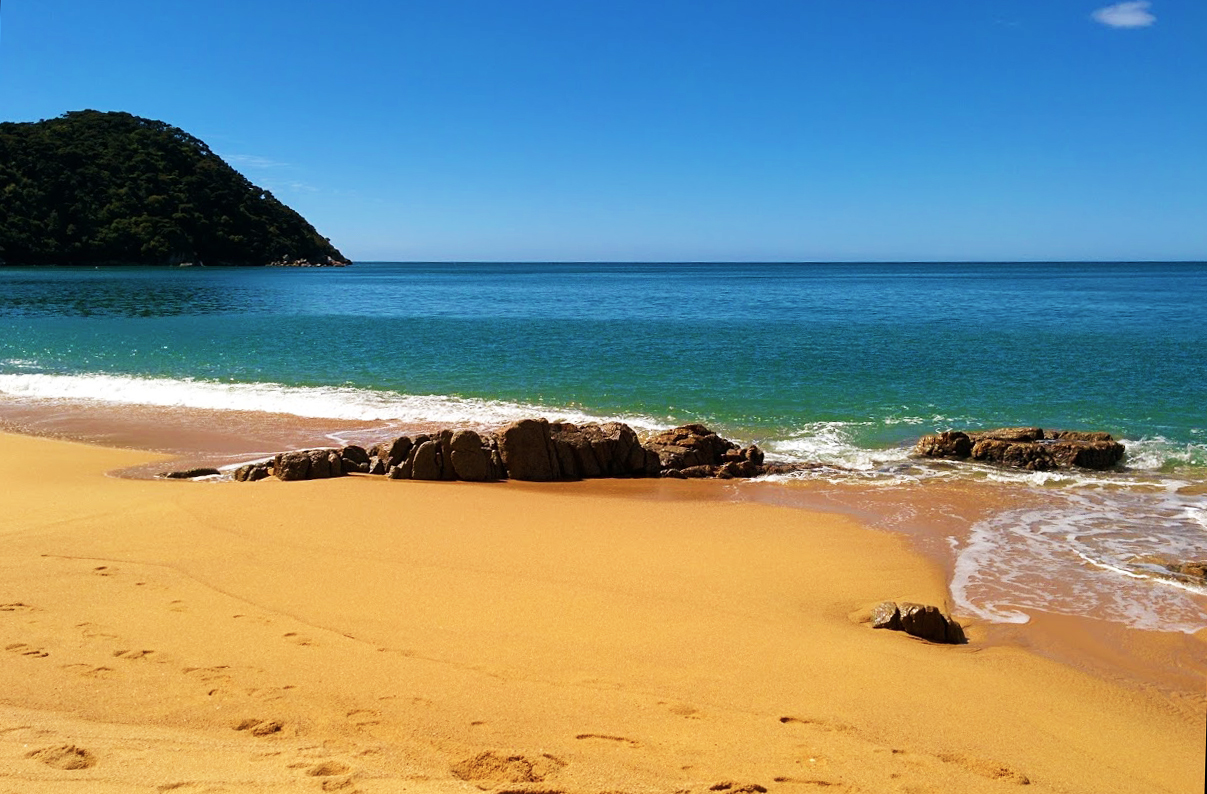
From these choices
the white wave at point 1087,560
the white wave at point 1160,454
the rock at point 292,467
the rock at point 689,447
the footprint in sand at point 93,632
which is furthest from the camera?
the white wave at point 1160,454

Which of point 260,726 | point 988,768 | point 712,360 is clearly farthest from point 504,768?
point 712,360

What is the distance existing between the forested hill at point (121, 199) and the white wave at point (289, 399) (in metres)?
92.4

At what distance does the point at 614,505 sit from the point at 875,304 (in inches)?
2024

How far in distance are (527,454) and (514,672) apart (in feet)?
23.4

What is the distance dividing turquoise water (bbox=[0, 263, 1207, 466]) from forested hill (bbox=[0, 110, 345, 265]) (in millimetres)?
58225

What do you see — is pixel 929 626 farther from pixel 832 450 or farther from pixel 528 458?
pixel 832 450

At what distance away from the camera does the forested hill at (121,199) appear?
98062 mm

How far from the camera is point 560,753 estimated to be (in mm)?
4367

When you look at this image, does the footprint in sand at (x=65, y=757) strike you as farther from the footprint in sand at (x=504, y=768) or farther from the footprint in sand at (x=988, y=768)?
the footprint in sand at (x=988, y=768)

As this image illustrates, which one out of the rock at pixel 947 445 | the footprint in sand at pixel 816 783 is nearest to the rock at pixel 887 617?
the footprint in sand at pixel 816 783

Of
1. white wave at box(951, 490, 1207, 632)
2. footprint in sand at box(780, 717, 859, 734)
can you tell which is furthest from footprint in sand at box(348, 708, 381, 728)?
white wave at box(951, 490, 1207, 632)

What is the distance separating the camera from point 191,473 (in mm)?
11914

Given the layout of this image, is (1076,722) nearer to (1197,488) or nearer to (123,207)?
(1197,488)

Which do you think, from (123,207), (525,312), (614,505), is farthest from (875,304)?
(123,207)
